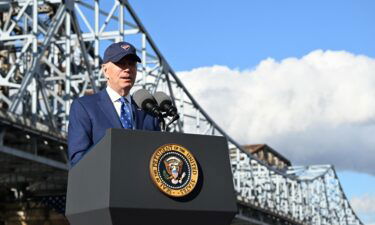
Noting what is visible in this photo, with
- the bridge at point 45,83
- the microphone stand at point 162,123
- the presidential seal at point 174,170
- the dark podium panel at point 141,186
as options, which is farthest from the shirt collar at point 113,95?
the bridge at point 45,83

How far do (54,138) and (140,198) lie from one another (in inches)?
1283

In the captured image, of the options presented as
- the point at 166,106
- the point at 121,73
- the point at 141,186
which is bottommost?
the point at 141,186

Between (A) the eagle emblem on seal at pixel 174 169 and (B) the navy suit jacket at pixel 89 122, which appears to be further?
(B) the navy suit jacket at pixel 89 122

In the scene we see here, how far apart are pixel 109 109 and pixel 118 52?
32 centimetres

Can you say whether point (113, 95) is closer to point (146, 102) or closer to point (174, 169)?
point (146, 102)

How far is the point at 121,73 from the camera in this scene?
15.6 ft

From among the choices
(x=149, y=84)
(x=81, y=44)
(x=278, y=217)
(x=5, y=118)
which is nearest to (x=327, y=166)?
(x=278, y=217)

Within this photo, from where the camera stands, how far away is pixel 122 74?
4.74m

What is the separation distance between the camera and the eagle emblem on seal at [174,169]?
4.15 metres

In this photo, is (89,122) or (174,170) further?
(89,122)

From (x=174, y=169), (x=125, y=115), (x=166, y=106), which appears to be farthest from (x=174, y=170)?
(x=166, y=106)

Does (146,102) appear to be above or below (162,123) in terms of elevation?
above

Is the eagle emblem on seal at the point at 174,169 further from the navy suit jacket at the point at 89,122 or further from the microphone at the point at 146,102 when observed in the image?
the microphone at the point at 146,102

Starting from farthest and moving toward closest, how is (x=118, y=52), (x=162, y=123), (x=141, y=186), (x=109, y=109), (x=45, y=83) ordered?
1. (x=45, y=83)
2. (x=162, y=123)
3. (x=109, y=109)
4. (x=118, y=52)
5. (x=141, y=186)
